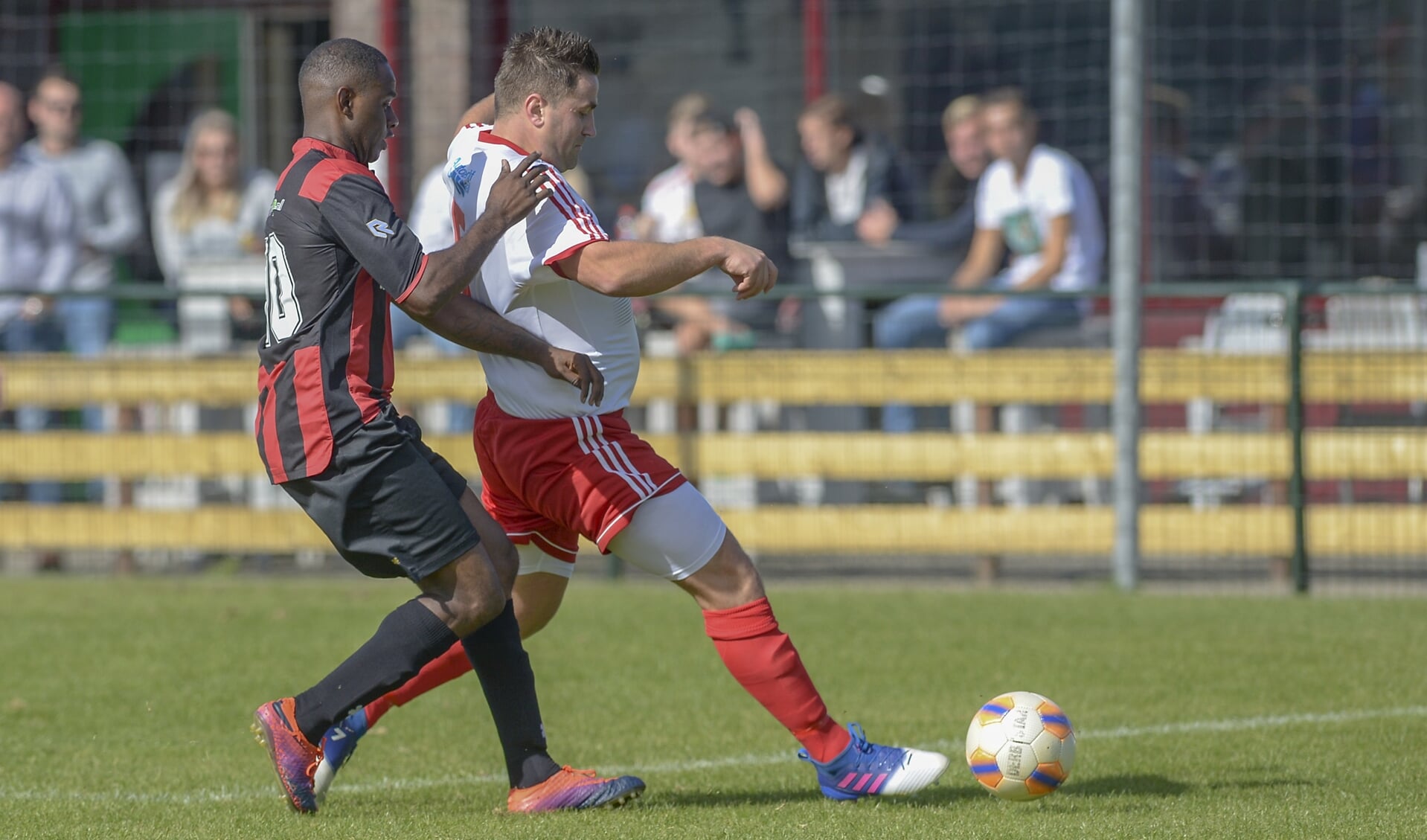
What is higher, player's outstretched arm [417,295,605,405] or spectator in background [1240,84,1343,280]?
spectator in background [1240,84,1343,280]

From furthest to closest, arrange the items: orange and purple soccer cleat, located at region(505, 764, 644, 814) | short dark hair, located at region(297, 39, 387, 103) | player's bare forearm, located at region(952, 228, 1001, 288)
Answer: player's bare forearm, located at region(952, 228, 1001, 288), orange and purple soccer cleat, located at region(505, 764, 644, 814), short dark hair, located at region(297, 39, 387, 103)

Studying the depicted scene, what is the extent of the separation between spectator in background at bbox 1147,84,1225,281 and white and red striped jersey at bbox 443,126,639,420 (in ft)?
26.3

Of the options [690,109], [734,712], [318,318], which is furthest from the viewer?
[690,109]

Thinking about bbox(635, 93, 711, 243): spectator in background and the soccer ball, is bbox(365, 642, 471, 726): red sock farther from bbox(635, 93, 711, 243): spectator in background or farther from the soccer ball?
bbox(635, 93, 711, 243): spectator in background

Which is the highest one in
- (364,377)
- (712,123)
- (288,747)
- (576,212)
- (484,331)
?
(712,123)

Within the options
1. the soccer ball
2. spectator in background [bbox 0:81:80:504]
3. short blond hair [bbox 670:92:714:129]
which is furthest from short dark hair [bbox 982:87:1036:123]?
the soccer ball

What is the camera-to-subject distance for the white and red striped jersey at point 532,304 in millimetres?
4730

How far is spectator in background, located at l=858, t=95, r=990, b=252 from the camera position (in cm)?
1145

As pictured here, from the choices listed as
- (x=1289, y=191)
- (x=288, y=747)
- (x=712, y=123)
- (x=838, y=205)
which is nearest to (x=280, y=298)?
(x=288, y=747)

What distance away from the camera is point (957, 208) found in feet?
39.2

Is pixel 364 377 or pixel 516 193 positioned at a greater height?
pixel 516 193

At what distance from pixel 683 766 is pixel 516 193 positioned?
80.0 inches

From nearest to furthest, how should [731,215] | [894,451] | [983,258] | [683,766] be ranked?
[683,766] < [894,451] < [983,258] < [731,215]

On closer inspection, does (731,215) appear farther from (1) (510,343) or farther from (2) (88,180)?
(1) (510,343)
